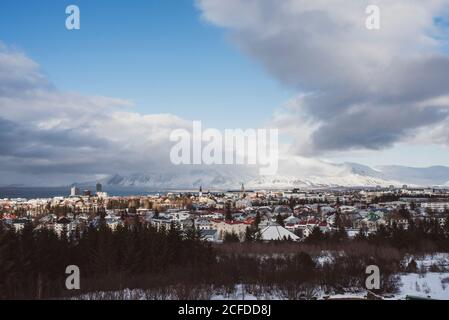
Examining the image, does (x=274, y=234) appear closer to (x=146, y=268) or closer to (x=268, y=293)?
(x=146, y=268)

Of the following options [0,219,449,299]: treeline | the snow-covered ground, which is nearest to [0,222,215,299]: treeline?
[0,219,449,299]: treeline

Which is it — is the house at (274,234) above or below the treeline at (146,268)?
below

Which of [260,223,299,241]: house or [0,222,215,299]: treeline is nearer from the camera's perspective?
[0,222,215,299]: treeline

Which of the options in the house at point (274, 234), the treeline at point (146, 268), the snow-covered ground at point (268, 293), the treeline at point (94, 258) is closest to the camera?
the snow-covered ground at point (268, 293)

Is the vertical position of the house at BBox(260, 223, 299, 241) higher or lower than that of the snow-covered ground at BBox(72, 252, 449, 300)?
lower

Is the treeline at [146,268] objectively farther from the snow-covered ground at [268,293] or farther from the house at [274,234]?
the house at [274,234]

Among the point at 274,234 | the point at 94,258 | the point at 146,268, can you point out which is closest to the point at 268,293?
the point at 146,268

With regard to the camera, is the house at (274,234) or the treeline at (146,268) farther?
the house at (274,234)

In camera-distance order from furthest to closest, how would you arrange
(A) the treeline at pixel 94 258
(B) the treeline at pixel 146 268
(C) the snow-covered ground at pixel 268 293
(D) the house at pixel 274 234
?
(D) the house at pixel 274 234 < (A) the treeline at pixel 94 258 < (B) the treeline at pixel 146 268 < (C) the snow-covered ground at pixel 268 293

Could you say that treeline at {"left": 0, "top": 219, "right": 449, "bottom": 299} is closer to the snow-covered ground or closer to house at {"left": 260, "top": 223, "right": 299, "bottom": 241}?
the snow-covered ground

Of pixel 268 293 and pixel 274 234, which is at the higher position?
pixel 268 293

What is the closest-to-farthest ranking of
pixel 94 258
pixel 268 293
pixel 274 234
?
pixel 268 293 → pixel 94 258 → pixel 274 234

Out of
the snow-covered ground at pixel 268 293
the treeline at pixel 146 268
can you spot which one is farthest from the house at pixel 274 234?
the snow-covered ground at pixel 268 293
